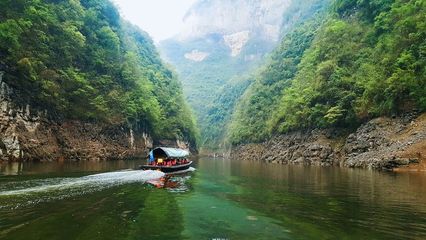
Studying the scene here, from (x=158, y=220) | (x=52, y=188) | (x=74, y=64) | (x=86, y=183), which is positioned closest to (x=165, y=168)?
(x=86, y=183)

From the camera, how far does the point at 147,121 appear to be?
76.9 m

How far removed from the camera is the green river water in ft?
38.1

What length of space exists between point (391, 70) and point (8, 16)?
47345mm

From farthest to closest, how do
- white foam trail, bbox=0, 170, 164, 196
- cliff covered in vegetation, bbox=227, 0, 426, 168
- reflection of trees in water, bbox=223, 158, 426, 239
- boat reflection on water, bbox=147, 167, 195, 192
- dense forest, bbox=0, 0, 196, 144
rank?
cliff covered in vegetation, bbox=227, 0, 426, 168
dense forest, bbox=0, 0, 196, 144
boat reflection on water, bbox=147, 167, 195, 192
white foam trail, bbox=0, 170, 164, 196
reflection of trees in water, bbox=223, 158, 426, 239

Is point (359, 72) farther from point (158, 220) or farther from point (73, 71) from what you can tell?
point (158, 220)

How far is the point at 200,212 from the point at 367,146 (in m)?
38.6

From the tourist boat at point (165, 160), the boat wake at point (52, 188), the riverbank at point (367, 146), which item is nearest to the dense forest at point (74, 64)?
the tourist boat at point (165, 160)

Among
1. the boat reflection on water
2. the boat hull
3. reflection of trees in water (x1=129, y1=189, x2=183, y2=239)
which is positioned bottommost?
reflection of trees in water (x1=129, y1=189, x2=183, y2=239)

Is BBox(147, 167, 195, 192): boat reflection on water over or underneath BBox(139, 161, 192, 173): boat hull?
underneath

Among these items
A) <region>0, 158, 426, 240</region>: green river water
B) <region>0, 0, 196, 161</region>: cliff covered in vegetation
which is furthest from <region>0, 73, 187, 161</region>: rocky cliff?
<region>0, 158, 426, 240</region>: green river water

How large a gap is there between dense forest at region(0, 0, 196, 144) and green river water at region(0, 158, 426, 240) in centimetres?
2540

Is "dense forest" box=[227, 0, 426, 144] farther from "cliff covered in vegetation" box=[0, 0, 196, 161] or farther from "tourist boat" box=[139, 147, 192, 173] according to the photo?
"cliff covered in vegetation" box=[0, 0, 196, 161]

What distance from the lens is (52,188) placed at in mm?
19094

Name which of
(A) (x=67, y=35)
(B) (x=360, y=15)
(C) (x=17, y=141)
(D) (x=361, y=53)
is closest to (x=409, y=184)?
(C) (x=17, y=141)
